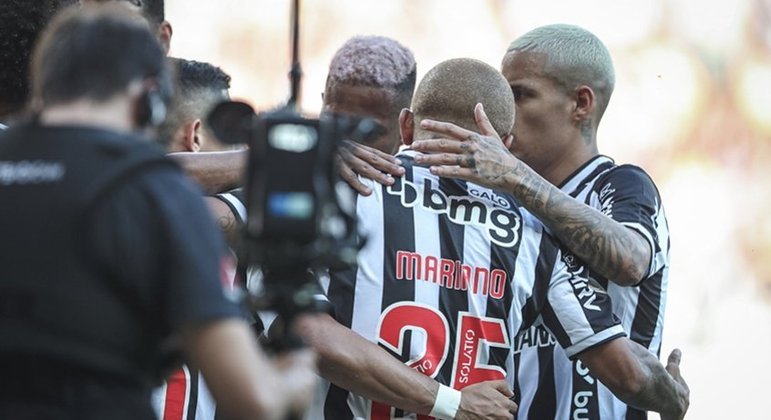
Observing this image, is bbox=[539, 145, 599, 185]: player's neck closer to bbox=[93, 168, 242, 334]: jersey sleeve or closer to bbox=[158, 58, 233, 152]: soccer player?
bbox=[158, 58, 233, 152]: soccer player

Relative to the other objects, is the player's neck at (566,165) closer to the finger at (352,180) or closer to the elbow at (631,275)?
the elbow at (631,275)

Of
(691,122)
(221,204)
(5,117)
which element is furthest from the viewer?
(691,122)

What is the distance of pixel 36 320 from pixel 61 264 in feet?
0.30

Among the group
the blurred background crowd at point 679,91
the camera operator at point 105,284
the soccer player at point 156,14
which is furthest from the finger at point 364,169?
the blurred background crowd at point 679,91

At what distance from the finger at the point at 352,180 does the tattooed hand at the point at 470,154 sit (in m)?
0.17

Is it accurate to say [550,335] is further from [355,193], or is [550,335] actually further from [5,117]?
[5,117]

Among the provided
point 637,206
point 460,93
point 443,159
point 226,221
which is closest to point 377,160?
point 443,159

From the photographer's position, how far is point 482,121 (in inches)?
136

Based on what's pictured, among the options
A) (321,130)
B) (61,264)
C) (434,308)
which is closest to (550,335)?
(434,308)

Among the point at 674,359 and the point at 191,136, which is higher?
the point at 191,136

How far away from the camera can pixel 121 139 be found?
2.02 metres

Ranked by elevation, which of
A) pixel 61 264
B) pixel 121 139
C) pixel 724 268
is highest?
pixel 121 139

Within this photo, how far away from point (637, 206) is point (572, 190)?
1.07 feet

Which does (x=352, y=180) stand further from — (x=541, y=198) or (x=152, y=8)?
(x=152, y=8)
